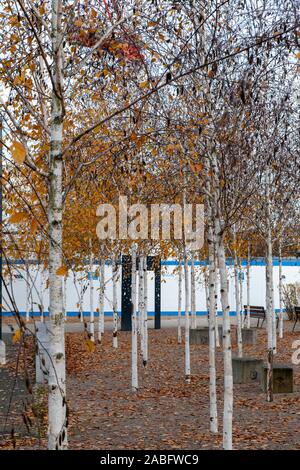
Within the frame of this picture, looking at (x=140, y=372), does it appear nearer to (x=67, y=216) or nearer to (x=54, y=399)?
(x=67, y=216)

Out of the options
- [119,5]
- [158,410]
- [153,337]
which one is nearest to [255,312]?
[153,337]

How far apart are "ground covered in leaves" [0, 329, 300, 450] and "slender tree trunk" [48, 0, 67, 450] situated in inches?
12.9

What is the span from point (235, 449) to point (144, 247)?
26.2 ft

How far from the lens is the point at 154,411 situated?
11.5 m

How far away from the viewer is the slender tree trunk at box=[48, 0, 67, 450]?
5559 mm

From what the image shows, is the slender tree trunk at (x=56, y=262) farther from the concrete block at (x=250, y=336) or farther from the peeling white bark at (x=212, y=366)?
the concrete block at (x=250, y=336)

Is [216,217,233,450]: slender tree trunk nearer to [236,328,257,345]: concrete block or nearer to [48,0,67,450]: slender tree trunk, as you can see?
[48,0,67,450]: slender tree trunk

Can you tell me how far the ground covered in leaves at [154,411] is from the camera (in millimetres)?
9172

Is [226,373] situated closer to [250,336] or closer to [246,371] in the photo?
[246,371]

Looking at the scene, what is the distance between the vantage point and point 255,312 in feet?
92.9

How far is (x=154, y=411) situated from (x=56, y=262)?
6.59 metres

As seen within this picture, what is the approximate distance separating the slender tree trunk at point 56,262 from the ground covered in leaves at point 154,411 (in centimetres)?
33

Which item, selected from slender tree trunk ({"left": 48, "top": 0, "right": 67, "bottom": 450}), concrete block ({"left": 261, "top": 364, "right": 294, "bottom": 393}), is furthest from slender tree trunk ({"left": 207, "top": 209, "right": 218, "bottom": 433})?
slender tree trunk ({"left": 48, "top": 0, "right": 67, "bottom": 450})

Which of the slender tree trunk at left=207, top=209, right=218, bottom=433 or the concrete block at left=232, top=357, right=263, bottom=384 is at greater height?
the slender tree trunk at left=207, top=209, right=218, bottom=433
